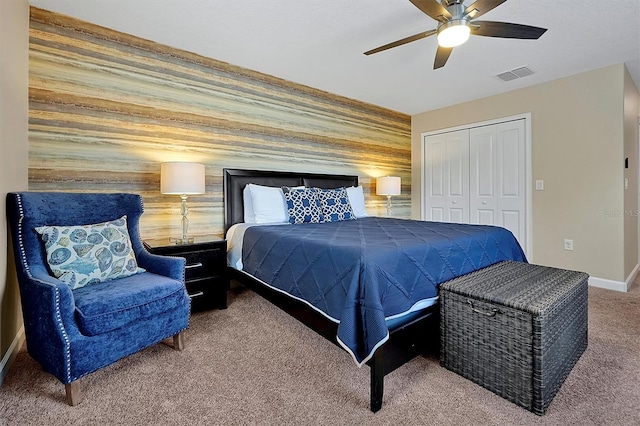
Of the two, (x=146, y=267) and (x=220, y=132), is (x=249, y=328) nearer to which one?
(x=146, y=267)

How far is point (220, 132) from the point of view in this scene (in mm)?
3211

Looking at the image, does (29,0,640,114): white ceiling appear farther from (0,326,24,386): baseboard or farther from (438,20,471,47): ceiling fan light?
(0,326,24,386): baseboard

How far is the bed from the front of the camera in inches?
56.9

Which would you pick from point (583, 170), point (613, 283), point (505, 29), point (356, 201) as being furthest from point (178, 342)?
point (583, 170)

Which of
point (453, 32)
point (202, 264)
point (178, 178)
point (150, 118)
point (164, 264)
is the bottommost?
point (202, 264)

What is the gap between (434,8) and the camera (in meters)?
1.93

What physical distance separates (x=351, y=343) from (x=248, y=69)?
3110mm

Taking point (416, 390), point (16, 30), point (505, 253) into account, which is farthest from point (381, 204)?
point (16, 30)

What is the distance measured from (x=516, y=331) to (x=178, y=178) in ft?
8.35

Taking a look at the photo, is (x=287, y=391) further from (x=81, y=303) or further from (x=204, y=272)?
(x=204, y=272)

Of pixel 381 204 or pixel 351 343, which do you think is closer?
pixel 351 343

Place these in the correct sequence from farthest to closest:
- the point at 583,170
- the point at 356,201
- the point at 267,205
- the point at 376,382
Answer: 1. the point at 356,201
2. the point at 583,170
3. the point at 267,205
4. the point at 376,382

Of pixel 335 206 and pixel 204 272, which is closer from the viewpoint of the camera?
pixel 204 272

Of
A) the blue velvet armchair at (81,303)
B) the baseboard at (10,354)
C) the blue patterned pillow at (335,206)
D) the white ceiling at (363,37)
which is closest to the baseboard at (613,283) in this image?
the white ceiling at (363,37)
